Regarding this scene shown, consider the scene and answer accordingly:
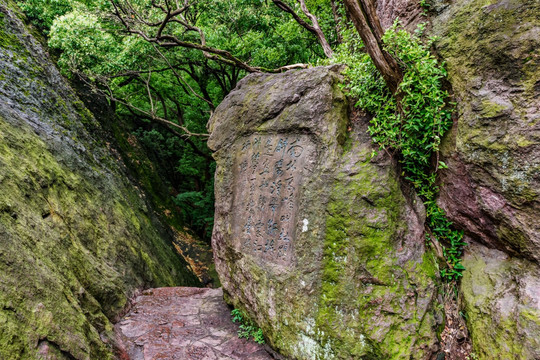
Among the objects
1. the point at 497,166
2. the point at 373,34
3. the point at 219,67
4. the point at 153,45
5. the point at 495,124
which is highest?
the point at 153,45

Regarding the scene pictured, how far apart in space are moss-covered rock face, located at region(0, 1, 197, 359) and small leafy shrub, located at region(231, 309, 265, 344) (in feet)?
5.89

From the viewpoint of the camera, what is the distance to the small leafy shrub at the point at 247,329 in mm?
4154

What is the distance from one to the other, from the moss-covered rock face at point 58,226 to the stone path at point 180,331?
33 cm

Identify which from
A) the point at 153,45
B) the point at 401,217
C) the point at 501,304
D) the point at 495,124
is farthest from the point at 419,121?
the point at 153,45

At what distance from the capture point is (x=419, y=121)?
3.41m

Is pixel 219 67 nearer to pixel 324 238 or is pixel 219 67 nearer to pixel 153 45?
pixel 153 45

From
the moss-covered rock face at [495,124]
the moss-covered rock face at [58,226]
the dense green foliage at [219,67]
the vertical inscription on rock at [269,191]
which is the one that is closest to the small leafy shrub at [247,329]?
the vertical inscription on rock at [269,191]

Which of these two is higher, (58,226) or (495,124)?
(58,226)

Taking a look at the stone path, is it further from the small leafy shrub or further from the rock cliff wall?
the rock cliff wall

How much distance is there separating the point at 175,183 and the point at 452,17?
594 inches

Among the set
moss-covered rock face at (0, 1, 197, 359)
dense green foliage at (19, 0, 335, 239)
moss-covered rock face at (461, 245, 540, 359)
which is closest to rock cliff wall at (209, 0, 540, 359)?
moss-covered rock face at (461, 245, 540, 359)

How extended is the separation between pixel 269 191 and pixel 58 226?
2.99 metres

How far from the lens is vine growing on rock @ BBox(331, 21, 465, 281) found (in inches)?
131

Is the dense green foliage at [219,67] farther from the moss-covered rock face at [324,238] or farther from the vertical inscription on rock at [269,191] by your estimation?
the vertical inscription on rock at [269,191]
